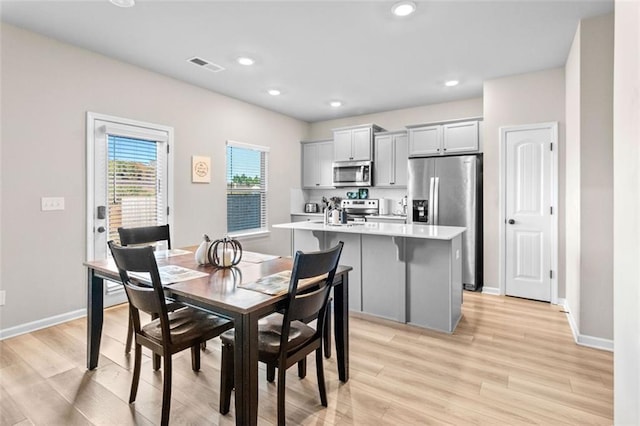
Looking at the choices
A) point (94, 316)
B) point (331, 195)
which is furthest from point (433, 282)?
point (331, 195)

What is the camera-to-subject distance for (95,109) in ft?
11.4

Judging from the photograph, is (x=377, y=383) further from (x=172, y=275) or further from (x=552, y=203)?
(x=552, y=203)

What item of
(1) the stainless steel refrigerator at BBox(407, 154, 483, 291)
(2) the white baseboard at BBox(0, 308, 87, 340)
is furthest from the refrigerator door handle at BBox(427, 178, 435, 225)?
(2) the white baseboard at BBox(0, 308, 87, 340)

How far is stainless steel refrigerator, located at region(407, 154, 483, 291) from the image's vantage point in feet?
14.5

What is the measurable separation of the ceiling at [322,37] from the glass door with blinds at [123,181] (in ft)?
2.55

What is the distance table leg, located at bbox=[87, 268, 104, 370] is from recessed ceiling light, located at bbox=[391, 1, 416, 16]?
2.95m

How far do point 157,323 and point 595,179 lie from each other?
11.4ft

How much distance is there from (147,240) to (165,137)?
70.2 inches

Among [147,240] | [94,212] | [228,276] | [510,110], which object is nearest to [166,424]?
[228,276]

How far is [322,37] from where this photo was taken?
3.13m

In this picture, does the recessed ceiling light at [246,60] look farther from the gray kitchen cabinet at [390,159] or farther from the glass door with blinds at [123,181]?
the gray kitchen cabinet at [390,159]

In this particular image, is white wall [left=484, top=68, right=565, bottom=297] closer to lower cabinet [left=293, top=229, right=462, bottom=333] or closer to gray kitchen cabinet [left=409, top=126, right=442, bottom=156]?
gray kitchen cabinet [left=409, top=126, right=442, bottom=156]

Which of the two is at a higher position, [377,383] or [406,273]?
[406,273]
